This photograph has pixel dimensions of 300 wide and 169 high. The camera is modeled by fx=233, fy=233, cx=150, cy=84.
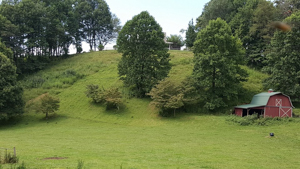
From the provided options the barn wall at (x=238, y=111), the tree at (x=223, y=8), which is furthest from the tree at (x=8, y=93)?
the tree at (x=223, y=8)

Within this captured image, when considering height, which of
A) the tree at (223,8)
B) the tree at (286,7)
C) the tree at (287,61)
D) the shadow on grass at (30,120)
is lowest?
the shadow on grass at (30,120)

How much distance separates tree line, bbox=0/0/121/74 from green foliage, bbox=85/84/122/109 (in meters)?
19.3

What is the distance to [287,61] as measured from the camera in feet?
113

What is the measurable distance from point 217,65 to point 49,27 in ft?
148

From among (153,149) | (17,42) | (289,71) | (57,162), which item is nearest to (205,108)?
(289,71)

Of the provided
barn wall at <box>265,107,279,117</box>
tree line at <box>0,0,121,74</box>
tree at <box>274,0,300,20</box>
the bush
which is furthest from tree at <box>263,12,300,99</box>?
tree line at <box>0,0,121,74</box>

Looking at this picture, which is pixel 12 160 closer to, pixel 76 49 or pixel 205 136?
pixel 205 136

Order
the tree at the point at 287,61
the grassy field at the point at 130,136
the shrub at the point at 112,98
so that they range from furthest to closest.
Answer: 1. the shrub at the point at 112,98
2. the tree at the point at 287,61
3. the grassy field at the point at 130,136

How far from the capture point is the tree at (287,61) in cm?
3394

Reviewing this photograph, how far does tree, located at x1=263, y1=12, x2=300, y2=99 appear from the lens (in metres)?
33.9

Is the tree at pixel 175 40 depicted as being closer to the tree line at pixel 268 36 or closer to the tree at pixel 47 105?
the tree line at pixel 268 36

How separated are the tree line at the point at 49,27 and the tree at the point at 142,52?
2347 cm

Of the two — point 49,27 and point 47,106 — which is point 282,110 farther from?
point 49,27

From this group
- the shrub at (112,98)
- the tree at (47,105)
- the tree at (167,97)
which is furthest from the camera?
the shrub at (112,98)
